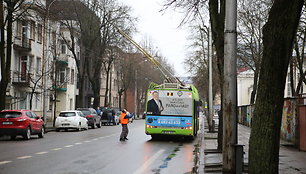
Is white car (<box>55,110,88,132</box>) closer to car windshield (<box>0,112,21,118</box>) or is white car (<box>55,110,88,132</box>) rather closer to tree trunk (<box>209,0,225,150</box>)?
car windshield (<box>0,112,21,118</box>)

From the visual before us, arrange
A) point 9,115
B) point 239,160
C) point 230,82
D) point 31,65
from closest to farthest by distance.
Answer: point 239,160
point 230,82
point 9,115
point 31,65

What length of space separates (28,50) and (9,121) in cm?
2140

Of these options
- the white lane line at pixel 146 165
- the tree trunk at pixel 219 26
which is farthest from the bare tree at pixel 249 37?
the white lane line at pixel 146 165

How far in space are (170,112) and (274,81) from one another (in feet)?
53.9

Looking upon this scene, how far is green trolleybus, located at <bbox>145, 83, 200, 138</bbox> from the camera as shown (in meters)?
22.9

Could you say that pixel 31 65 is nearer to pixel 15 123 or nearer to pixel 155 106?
pixel 15 123

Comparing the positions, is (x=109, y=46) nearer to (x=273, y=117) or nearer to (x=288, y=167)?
(x=288, y=167)

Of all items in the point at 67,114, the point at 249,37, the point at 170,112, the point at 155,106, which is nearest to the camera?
the point at 170,112

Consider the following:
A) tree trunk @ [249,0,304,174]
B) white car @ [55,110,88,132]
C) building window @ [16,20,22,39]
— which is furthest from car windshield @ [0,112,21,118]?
building window @ [16,20,22,39]

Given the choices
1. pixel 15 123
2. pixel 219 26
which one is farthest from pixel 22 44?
pixel 219 26

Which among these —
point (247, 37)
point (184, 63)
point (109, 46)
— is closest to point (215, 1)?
point (247, 37)

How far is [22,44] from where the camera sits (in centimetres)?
4166

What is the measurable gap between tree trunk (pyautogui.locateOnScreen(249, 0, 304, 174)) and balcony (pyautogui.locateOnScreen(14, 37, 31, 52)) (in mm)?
36061

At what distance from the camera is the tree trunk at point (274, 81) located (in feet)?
22.3
